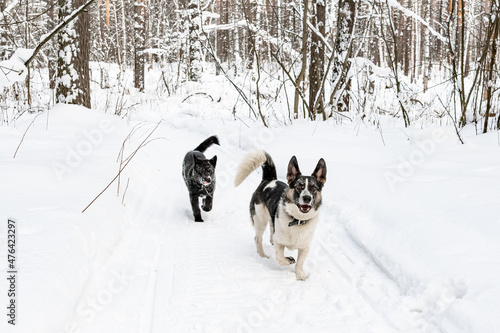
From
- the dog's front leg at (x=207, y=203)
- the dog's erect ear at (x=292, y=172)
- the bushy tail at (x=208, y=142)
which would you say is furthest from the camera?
the bushy tail at (x=208, y=142)

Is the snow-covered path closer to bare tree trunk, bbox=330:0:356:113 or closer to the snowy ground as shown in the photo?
the snowy ground

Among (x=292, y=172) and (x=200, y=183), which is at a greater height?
(x=292, y=172)

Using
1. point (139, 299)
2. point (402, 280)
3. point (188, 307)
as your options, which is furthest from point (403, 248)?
point (139, 299)

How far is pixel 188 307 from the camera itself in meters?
2.92

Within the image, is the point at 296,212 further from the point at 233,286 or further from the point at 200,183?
the point at 200,183

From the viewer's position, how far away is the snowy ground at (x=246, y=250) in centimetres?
269

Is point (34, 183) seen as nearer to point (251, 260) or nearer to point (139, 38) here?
point (251, 260)

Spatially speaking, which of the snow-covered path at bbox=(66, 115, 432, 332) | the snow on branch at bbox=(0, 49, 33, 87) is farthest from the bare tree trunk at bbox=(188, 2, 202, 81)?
the snow on branch at bbox=(0, 49, 33, 87)

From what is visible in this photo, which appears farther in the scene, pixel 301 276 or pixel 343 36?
pixel 343 36

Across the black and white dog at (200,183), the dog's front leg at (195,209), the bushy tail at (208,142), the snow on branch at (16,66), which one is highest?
the snow on branch at (16,66)

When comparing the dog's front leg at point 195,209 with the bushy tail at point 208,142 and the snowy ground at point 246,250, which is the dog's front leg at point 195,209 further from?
the bushy tail at point 208,142

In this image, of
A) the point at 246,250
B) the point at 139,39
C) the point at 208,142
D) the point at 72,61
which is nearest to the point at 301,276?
the point at 246,250

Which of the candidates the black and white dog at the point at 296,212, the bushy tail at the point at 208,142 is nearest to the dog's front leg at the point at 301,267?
the black and white dog at the point at 296,212

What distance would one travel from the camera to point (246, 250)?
163 inches
